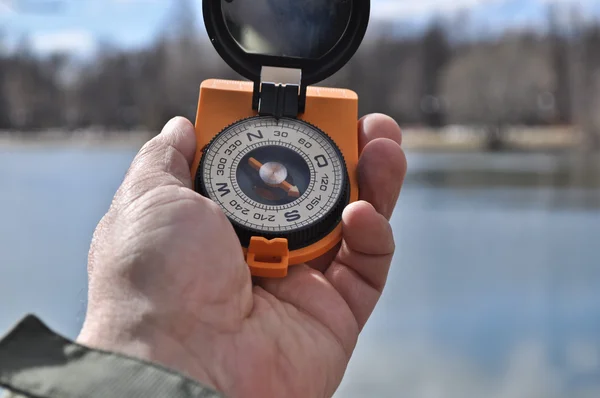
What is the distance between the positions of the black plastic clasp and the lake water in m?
0.53

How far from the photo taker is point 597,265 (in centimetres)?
455

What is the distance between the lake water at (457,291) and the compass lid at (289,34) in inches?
23.5

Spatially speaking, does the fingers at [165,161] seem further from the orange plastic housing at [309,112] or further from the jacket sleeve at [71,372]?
the jacket sleeve at [71,372]

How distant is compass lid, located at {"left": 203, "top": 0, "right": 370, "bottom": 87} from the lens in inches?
57.2

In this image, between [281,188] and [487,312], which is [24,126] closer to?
[487,312]

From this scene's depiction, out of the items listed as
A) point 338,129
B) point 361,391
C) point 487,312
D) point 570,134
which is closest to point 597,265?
point 487,312

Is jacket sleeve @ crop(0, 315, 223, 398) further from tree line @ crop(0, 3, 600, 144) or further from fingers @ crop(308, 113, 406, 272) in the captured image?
tree line @ crop(0, 3, 600, 144)

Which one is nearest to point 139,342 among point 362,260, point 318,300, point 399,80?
point 318,300

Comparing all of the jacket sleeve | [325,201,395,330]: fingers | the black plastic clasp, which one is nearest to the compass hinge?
the black plastic clasp

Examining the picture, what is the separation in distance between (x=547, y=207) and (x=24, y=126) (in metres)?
21.7

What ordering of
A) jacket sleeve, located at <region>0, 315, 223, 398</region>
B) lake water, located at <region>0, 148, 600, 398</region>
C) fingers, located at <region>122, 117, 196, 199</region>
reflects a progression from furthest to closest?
lake water, located at <region>0, 148, 600, 398</region> < fingers, located at <region>122, 117, 196, 199</region> < jacket sleeve, located at <region>0, 315, 223, 398</region>

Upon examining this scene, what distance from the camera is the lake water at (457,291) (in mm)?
3154

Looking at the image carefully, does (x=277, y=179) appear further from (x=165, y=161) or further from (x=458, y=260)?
(x=458, y=260)

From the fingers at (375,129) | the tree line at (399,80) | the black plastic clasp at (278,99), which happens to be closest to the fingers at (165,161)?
the black plastic clasp at (278,99)
